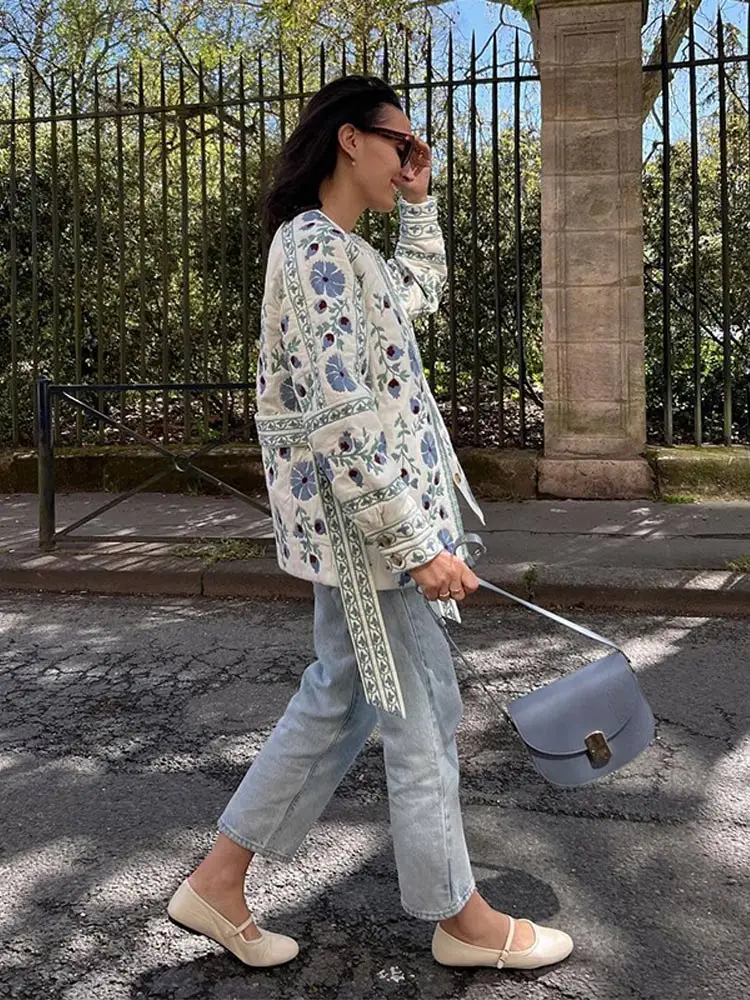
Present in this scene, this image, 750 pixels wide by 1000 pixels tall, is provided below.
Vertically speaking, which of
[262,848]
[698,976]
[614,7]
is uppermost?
[614,7]

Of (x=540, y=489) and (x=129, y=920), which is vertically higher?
(x=540, y=489)

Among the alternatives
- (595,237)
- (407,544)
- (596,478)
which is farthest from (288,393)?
(595,237)

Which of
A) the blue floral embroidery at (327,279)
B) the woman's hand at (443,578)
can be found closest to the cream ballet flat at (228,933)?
the woman's hand at (443,578)

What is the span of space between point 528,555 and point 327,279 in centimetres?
431

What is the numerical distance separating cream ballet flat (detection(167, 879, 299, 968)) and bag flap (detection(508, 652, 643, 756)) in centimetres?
69

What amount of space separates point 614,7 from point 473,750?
6.32 metres

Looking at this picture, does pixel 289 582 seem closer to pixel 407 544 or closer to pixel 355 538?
pixel 355 538

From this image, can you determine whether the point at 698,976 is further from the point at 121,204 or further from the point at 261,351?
the point at 121,204

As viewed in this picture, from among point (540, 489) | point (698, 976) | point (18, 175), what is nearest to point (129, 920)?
point (698, 976)

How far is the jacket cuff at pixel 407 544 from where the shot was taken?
1.97 meters

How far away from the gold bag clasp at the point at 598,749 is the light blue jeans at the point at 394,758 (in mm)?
274

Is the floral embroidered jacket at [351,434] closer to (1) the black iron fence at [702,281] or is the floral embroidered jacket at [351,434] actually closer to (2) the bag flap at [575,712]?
(2) the bag flap at [575,712]

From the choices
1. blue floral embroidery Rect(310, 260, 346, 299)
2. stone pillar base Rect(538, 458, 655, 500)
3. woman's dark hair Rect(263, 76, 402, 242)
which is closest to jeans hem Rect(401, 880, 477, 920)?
blue floral embroidery Rect(310, 260, 346, 299)

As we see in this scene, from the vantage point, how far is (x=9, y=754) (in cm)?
357
